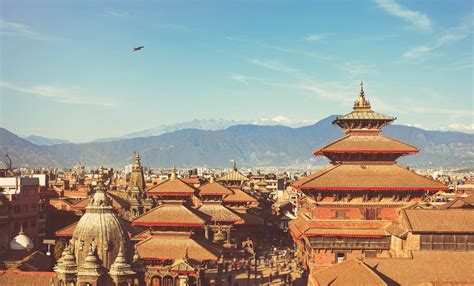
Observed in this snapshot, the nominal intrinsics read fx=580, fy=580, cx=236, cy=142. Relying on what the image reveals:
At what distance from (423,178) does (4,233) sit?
47.4 metres

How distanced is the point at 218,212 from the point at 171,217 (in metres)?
18.4

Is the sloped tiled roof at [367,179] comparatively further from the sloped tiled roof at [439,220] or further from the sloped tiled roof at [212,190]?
the sloped tiled roof at [212,190]

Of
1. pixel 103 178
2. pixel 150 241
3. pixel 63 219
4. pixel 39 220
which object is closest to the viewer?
pixel 103 178

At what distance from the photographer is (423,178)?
41500mm

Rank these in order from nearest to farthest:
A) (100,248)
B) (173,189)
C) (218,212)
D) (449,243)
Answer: (100,248), (449,243), (173,189), (218,212)

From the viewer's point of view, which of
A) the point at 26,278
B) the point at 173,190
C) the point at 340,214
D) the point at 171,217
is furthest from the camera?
the point at 173,190

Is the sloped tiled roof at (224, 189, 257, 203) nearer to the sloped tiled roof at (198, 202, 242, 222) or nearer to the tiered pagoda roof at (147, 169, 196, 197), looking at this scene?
the sloped tiled roof at (198, 202, 242, 222)

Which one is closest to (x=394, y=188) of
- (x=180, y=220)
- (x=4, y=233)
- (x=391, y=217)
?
(x=391, y=217)

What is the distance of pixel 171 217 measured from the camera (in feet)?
160

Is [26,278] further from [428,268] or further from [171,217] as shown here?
[428,268]

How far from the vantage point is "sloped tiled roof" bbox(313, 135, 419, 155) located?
42.3 meters

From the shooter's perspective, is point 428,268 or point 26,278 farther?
point 26,278

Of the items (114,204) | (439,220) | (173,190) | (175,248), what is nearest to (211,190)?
(173,190)

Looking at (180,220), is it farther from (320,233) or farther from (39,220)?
(39,220)
